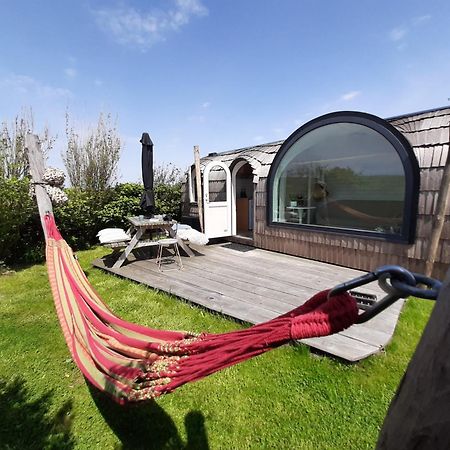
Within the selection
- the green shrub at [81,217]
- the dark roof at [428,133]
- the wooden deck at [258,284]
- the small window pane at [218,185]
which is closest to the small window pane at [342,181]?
the dark roof at [428,133]

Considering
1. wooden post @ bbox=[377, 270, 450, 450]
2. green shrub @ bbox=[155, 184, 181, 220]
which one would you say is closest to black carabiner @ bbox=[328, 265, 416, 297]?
wooden post @ bbox=[377, 270, 450, 450]

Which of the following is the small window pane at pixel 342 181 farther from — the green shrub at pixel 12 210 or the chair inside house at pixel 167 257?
the green shrub at pixel 12 210

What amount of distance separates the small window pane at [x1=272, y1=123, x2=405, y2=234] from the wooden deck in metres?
1.02

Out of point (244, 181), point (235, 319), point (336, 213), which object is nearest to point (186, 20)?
point (244, 181)

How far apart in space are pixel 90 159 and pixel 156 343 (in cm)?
1128

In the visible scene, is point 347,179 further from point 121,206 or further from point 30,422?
point 121,206

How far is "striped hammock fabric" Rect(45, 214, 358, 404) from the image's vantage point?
0.91 metres

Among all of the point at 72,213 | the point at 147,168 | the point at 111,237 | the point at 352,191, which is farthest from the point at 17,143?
the point at 352,191

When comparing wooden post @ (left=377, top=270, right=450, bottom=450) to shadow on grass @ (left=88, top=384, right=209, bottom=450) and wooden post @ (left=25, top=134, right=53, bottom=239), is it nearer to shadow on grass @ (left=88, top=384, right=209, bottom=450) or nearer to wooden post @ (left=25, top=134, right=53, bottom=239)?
shadow on grass @ (left=88, top=384, right=209, bottom=450)

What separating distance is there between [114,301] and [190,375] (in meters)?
3.12

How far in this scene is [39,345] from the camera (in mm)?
2949

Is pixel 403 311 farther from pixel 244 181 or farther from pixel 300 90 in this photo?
pixel 300 90

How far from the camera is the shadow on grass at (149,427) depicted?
1.84 m

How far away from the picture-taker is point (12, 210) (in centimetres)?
524
